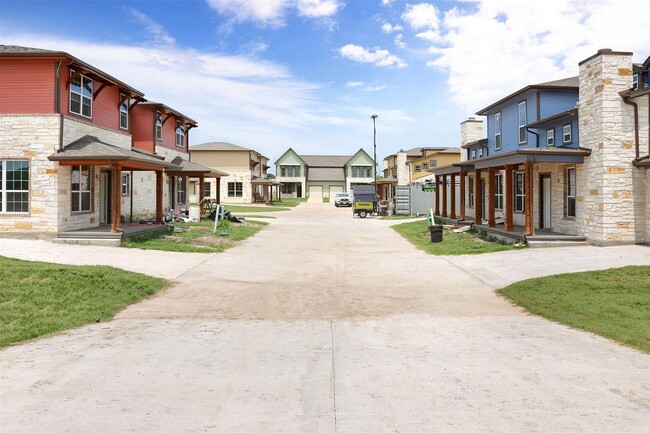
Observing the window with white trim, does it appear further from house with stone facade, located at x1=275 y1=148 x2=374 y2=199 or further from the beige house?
house with stone facade, located at x1=275 y1=148 x2=374 y2=199

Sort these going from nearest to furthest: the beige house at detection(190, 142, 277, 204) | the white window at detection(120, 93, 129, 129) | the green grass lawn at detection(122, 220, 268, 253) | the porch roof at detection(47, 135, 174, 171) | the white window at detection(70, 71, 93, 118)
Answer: the porch roof at detection(47, 135, 174, 171)
the green grass lawn at detection(122, 220, 268, 253)
the white window at detection(70, 71, 93, 118)
the white window at detection(120, 93, 129, 129)
the beige house at detection(190, 142, 277, 204)

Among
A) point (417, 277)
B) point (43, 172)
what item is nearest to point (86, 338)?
point (417, 277)

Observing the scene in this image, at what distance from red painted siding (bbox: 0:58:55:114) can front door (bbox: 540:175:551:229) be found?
68.1 ft

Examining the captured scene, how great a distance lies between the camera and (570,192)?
65.0 feet

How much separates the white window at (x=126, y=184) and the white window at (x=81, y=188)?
4425 millimetres

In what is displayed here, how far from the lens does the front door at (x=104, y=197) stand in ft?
71.6

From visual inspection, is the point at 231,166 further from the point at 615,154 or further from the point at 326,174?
the point at 615,154

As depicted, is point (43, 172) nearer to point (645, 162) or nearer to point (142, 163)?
point (142, 163)

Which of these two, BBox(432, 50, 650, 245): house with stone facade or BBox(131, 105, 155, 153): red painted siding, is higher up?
BBox(131, 105, 155, 153): red painted siding

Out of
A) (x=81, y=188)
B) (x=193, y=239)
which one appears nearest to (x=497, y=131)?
(x=193, y=239)

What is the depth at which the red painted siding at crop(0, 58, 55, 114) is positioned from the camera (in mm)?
17656

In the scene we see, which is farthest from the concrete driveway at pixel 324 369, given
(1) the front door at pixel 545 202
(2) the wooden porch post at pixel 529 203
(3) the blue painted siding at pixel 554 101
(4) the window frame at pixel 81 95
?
(3) the blue painted siding at pixel 554 101

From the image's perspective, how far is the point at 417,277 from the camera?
13.3 metres

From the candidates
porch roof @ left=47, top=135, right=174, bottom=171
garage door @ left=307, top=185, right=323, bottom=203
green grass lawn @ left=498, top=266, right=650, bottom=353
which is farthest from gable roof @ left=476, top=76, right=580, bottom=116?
garage door @ left=307, top=185, right=323, bottom=203
